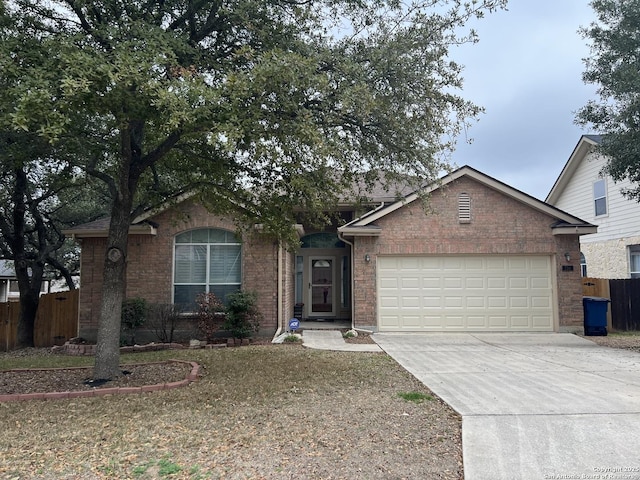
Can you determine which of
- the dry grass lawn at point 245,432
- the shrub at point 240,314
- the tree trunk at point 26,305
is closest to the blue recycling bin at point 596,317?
the dry grass lawn at point 245,432

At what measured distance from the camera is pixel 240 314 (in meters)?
11.7

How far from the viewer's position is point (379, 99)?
7.12 m

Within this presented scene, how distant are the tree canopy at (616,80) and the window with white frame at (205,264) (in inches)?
380

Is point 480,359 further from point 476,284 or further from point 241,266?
point 241,266

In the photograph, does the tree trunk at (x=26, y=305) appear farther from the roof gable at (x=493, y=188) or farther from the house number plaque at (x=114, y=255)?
the roof gable at (x=493, y=188)

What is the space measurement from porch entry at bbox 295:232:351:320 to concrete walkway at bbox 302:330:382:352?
265 cm

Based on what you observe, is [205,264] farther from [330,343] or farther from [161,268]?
[330,343]

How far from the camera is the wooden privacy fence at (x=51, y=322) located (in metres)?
13.2

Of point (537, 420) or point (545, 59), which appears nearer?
point (537, 420)

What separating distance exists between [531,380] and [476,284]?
6409 millimetres

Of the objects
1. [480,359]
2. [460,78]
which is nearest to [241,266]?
[480,359]

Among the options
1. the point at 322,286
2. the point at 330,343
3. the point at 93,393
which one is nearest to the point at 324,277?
the point at 322,286

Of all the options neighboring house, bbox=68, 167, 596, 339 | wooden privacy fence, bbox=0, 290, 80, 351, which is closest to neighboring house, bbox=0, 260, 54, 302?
wooden privacy fence, bbox=0, 290, 80, 351

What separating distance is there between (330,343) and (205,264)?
4042 mm
